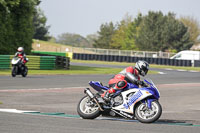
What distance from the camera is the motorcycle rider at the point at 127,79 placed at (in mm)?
9805

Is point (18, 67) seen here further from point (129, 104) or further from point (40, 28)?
point (40, 28)

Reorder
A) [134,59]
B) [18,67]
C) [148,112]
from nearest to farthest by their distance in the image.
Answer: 1. [148,112]
2. [18,67]
3. [134,59]

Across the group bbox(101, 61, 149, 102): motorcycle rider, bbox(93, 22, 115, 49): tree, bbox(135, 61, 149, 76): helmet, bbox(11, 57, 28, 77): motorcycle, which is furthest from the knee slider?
bbox(93, 22, 115, 49): tree

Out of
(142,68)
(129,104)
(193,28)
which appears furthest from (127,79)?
(193,28)

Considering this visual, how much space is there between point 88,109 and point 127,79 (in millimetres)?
1062

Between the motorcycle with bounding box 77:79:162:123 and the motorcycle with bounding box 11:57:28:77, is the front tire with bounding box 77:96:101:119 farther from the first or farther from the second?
the motorcycle with bounding box 11:57:28:77

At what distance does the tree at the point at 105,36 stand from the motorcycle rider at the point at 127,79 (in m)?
109

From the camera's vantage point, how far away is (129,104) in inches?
383

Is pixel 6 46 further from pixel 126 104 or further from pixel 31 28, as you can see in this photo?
pixel 126 104

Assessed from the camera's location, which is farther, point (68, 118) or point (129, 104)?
point (68, 118)

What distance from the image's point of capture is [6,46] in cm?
3666

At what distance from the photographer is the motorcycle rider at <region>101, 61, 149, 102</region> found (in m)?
9.80

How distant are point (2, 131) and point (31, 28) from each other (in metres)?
32.9

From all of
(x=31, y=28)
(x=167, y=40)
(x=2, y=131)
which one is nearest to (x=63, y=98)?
(x=2, y=131)
